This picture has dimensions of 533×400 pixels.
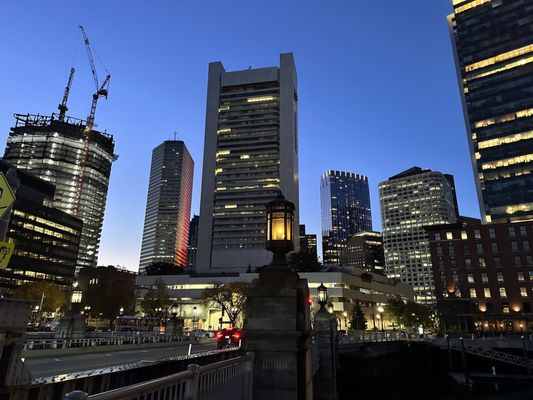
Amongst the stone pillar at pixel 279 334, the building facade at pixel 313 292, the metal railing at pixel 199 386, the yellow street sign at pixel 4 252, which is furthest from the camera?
the building facade at pixel 313 292

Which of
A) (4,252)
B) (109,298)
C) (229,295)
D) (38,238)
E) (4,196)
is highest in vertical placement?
(38,238)

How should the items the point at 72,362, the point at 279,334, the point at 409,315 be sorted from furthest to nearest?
1. the point at 409,315
2. the point at 72,362
3. the point at 279,334

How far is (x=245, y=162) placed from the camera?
183 m

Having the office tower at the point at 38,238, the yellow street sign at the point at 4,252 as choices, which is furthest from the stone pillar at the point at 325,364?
the office tower at the point at 38,238

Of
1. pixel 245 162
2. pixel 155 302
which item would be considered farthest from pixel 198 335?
pixel 245 162

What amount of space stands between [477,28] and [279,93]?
87.9m

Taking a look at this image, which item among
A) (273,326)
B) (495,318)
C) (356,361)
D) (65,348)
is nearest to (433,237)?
(495,318)

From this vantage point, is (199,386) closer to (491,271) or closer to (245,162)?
(491,271)

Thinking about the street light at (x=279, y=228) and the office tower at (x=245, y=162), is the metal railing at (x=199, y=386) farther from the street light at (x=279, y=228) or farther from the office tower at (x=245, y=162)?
the office tower at (x=245, y=162)

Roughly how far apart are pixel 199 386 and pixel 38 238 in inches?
6817

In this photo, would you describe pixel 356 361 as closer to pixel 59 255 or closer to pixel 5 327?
pixel 5 327

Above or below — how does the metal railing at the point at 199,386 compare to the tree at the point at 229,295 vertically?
below

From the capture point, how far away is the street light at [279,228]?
1178 centimetres

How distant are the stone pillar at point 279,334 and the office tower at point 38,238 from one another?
14985 cm
